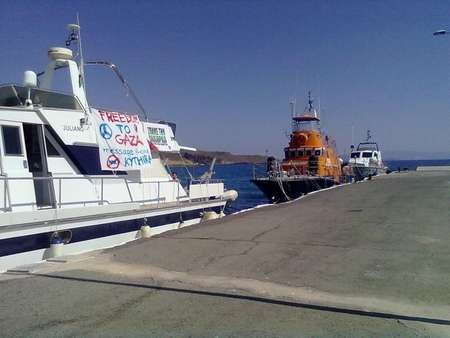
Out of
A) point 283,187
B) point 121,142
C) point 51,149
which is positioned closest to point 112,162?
point 121,142

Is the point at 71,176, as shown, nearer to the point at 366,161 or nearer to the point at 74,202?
the point at 74,202

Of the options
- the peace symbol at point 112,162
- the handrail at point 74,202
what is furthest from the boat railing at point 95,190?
the peace symbol at point 112,162

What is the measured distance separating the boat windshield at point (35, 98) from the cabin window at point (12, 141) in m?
1.10

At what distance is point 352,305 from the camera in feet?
17.0

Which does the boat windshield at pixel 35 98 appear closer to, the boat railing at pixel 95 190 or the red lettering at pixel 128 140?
the red lettering at pixel 128 140

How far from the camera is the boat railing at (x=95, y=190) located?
9656 millimetres

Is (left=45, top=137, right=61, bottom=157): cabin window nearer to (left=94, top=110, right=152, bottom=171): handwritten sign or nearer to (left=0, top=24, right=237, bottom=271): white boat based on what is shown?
(left=0, top=24, right=237, bottom=271): white boat

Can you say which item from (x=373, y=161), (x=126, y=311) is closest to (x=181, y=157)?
(x=126, y=311)

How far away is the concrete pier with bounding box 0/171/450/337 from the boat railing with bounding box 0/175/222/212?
2.56 metres

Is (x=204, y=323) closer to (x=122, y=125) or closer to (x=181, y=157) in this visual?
(x=122, y=125)

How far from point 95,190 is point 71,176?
2.64ft

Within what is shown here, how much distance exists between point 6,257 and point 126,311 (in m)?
4.88

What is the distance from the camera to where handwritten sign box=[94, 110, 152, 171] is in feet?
40.9

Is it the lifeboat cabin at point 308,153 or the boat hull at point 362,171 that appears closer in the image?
the lifeboat cabin at point 308,153
